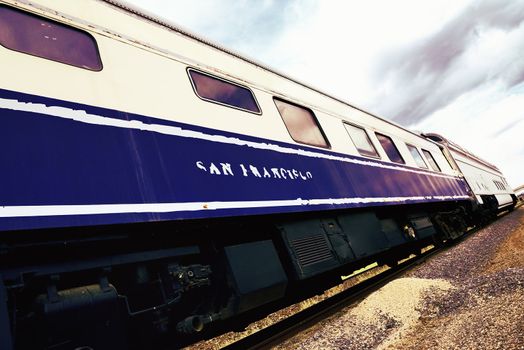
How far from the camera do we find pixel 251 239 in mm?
3781

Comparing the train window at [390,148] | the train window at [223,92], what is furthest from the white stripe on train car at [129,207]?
the train window at [390,148]

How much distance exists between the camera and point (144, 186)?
2.61 meters

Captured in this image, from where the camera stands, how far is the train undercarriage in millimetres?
2168

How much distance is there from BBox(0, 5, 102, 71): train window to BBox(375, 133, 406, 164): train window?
5.78 m

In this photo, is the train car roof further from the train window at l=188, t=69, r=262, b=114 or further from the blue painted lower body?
the blue painted lower body

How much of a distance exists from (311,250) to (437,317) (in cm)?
139

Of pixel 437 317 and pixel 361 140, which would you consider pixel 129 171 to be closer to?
pixel 437 317

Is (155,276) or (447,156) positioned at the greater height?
(447,156)

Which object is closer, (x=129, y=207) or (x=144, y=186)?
(x=129, y=207)

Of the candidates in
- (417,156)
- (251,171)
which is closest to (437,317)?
(251,171)

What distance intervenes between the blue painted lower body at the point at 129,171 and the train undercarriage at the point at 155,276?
0.19 metres

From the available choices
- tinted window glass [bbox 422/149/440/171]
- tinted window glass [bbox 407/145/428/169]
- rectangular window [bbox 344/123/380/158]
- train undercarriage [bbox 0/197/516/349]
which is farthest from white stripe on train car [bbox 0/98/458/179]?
tinted window glass [bbox 422/149/440/171]

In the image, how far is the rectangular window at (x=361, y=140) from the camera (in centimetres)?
613

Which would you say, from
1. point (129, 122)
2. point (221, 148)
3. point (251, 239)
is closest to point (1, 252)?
point (129, 122)
